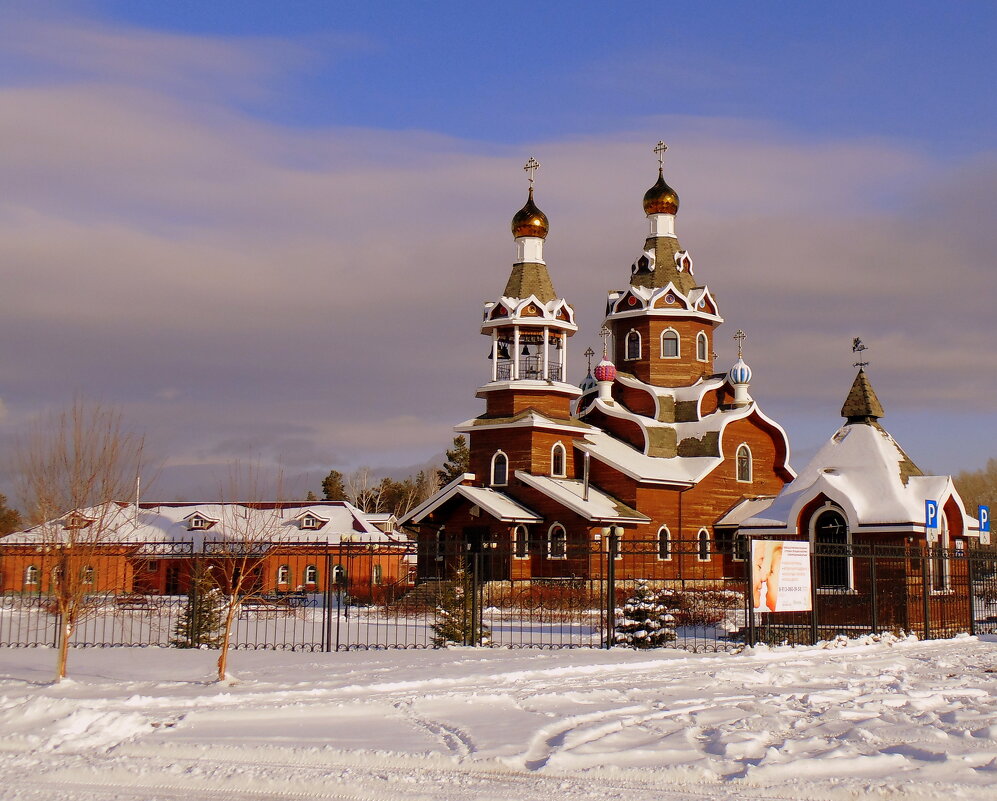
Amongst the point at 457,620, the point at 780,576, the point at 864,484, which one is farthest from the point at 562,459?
the point at 780,576

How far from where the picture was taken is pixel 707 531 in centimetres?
3406

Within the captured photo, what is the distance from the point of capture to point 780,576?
15820 mm

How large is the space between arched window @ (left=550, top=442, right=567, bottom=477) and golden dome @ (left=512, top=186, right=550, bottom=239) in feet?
21.6

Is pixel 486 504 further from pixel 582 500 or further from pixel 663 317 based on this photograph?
pixel 663 317

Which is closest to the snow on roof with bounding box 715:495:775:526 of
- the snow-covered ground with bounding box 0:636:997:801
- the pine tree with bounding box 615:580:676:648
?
the pine tree with bounding box 615:580:676:648

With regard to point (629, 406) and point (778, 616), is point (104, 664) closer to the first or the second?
point (778, 616)

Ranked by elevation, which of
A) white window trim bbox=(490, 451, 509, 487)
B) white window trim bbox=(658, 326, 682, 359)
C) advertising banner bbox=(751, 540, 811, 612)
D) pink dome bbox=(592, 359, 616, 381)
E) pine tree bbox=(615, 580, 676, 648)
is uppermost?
white window trim bbox=(658, 326, 682, 359)

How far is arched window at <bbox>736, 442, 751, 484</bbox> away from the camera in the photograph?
36000 millimetres

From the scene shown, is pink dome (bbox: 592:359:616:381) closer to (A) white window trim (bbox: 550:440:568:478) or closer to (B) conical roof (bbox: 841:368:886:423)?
(A) white window trim (bbox: 550:440:568:478)

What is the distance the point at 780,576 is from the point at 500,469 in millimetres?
16402

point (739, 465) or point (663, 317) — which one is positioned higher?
point (663, 317)

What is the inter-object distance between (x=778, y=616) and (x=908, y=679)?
6.91 m

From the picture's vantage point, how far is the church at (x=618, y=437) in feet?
99.6

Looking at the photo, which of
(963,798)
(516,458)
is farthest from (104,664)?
(516,458)
